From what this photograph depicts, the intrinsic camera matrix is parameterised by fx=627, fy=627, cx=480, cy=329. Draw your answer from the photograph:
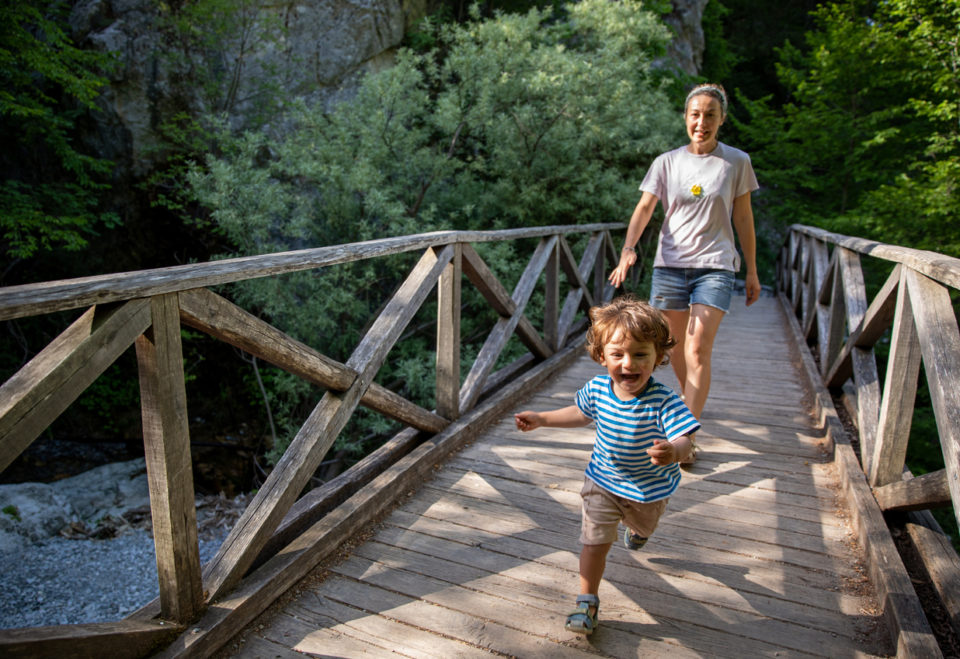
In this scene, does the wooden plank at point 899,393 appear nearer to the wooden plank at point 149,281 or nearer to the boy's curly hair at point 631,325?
the boy's curly hair at point 631,325

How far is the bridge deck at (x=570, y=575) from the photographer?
176 centimetres

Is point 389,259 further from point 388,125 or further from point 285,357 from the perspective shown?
point 285,357

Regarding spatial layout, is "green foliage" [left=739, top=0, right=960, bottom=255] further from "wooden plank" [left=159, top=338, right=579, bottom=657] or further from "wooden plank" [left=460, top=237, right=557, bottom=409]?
"wooden plank" [left=159, top=338, right=579, bottom=657]

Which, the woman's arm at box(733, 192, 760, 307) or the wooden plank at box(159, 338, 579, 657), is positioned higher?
the woman's arm at box(733, 192, 760, 307)

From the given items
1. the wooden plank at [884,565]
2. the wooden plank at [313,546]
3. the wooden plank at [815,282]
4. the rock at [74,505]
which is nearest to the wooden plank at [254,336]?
the wooden plank at [313,546]

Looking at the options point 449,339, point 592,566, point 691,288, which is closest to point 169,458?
point 592,566

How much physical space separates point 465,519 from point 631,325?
1.20m

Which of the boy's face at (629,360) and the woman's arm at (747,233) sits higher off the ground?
the woman's arm at (747,233)

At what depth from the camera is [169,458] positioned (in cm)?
156

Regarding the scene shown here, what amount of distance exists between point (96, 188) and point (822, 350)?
31.2 ft

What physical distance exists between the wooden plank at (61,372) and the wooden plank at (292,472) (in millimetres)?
676

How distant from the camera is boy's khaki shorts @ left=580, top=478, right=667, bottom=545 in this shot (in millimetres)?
1792

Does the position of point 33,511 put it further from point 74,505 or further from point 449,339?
point 449,339

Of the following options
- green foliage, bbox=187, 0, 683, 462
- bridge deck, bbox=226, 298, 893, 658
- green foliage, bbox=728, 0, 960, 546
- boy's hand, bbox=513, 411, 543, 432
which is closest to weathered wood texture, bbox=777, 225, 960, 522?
bridge deck, bbox=226, 298, 893, 658
